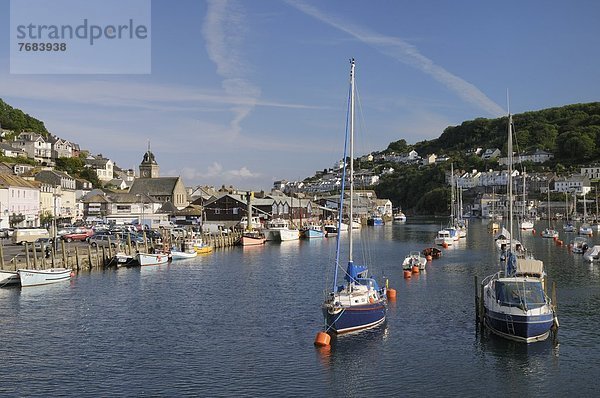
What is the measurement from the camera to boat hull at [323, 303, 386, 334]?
31.1 m

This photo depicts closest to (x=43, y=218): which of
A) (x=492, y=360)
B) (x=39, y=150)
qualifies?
(x=39, y=150)

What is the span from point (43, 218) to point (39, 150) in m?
55.1

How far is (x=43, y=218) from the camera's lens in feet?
303

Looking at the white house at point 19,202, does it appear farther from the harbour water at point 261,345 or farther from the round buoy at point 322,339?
the round buoy at point 322,339

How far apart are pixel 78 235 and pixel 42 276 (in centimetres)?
2919

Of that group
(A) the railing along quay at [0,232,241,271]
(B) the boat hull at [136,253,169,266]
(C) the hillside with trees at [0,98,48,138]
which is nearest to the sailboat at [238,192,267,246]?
(A) the railing along quay at [0,232,241,271]

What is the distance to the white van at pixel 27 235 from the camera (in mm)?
67062

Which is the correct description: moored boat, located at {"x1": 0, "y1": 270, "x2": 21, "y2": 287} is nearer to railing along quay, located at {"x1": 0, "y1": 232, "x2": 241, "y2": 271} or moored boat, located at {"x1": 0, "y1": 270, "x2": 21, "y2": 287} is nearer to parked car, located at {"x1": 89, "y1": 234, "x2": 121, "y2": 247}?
railing along quay, located at {"x1": 0, "y1": 232, "x2": 241, "y2": 271}

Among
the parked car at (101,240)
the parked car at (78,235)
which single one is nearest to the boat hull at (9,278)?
the parked car at (101,240)

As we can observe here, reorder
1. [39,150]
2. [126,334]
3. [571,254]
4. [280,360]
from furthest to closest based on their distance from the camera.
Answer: [39,150] → [571,254] → [126,334] → [280,360]

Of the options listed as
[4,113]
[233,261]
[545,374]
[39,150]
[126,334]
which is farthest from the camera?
[4,113]

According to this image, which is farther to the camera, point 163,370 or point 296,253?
point 296,253

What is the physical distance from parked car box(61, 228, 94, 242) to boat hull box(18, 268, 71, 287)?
26.3 meters

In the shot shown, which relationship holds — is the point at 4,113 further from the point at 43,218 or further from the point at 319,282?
the point at 319,282
